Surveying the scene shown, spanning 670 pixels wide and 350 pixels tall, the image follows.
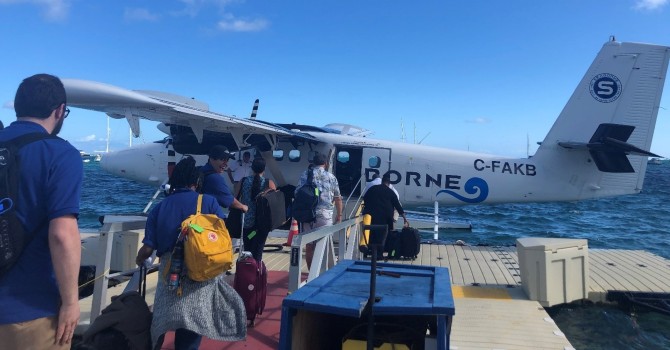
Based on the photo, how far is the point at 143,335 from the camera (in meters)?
3.27

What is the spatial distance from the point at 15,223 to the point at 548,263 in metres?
6.43

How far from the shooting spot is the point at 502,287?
742 centimetres

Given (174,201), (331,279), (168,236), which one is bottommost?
(331,279)

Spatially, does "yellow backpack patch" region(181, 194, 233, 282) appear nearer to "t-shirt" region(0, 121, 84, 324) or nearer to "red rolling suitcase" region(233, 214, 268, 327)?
"t-shirt" region(0, 121, 84, 324)

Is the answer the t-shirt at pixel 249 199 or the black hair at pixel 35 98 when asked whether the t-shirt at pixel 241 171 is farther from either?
the black hair at pixel 35 98

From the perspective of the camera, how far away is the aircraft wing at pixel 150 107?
7.23m

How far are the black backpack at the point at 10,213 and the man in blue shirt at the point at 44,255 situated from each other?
22mm

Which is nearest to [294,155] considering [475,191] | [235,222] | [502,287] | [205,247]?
[475,191]

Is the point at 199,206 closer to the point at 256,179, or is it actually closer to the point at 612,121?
the point at 256,179

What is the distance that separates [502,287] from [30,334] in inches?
265

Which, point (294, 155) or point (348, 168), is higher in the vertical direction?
point (294, 155)

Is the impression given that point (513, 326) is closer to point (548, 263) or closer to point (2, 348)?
point (548, 263)

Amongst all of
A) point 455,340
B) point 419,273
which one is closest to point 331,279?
point 419,273

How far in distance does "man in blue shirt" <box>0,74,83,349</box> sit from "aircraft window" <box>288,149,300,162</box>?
10.4 meters
